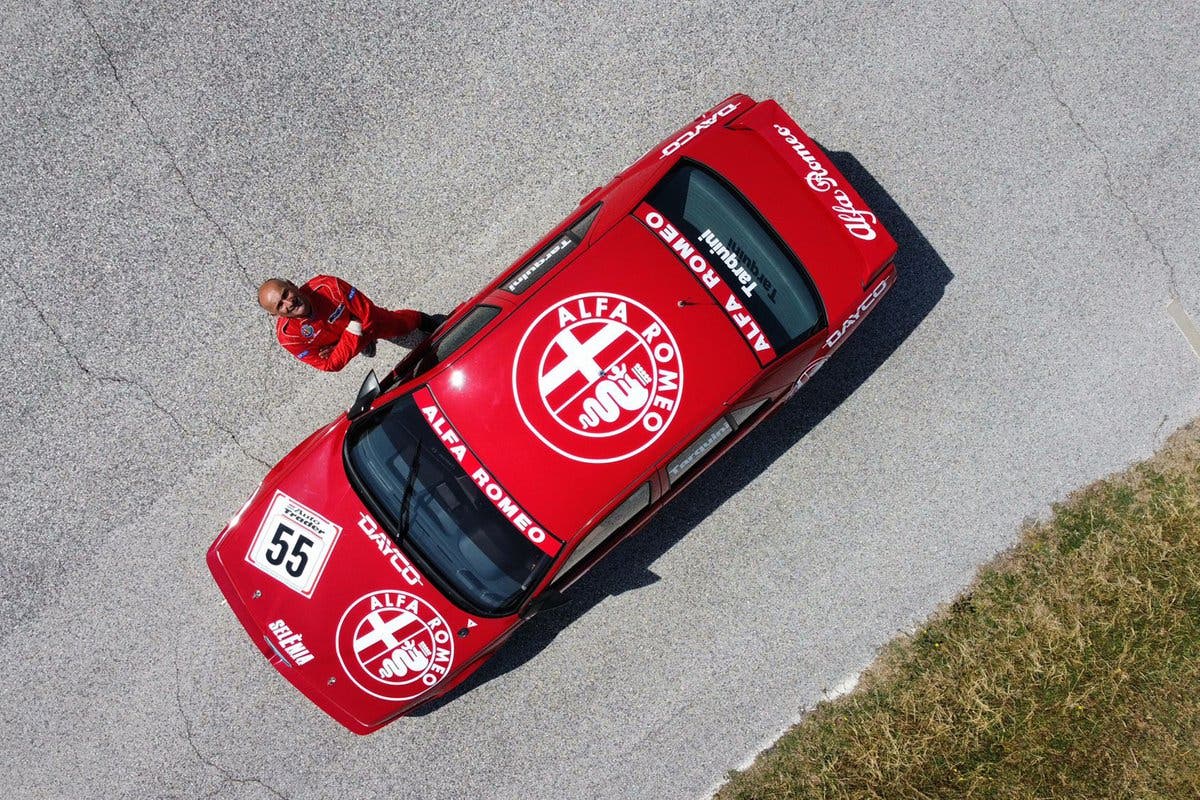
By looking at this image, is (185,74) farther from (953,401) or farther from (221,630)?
(953,401)

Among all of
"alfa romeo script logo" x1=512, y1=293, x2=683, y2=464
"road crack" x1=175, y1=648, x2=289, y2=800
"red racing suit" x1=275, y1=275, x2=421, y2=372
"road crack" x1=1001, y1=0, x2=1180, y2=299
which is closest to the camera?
"alfa romeo script logo" x1=512, y1=293, x2=683, y2=464

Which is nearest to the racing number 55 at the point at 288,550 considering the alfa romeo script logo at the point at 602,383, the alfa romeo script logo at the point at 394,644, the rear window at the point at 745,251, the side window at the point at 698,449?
the alfa romeo script logo at the point at 394,644

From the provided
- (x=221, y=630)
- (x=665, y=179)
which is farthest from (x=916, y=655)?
(x=221, y=630)

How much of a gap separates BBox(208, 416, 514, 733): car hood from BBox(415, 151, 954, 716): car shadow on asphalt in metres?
0.83

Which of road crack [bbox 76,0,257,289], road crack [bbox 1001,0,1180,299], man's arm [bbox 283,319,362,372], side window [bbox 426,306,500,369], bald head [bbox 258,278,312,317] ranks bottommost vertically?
road crack [bbox 1001,0,1180,299]

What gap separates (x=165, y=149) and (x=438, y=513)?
3.41 metres

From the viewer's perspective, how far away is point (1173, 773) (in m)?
5.48

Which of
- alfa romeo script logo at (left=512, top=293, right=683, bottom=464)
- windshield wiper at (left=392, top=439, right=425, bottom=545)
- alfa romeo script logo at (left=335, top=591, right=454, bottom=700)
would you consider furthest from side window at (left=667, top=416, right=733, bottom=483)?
alfa romeo script logo at (left=335, top=591, right=454, bottom=700)

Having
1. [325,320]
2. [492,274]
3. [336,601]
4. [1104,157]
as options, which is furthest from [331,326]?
[1104,157]

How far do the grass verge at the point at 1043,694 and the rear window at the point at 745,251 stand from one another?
259 centimetres

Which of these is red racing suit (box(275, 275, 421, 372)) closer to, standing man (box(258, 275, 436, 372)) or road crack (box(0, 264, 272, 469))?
standing man (box(258, 275, 436, 372))

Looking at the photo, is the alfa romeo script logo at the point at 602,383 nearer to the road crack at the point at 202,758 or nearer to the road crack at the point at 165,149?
the road crack at the point at 165,149

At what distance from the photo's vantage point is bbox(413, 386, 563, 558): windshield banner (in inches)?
173

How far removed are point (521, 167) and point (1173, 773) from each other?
6.14m
